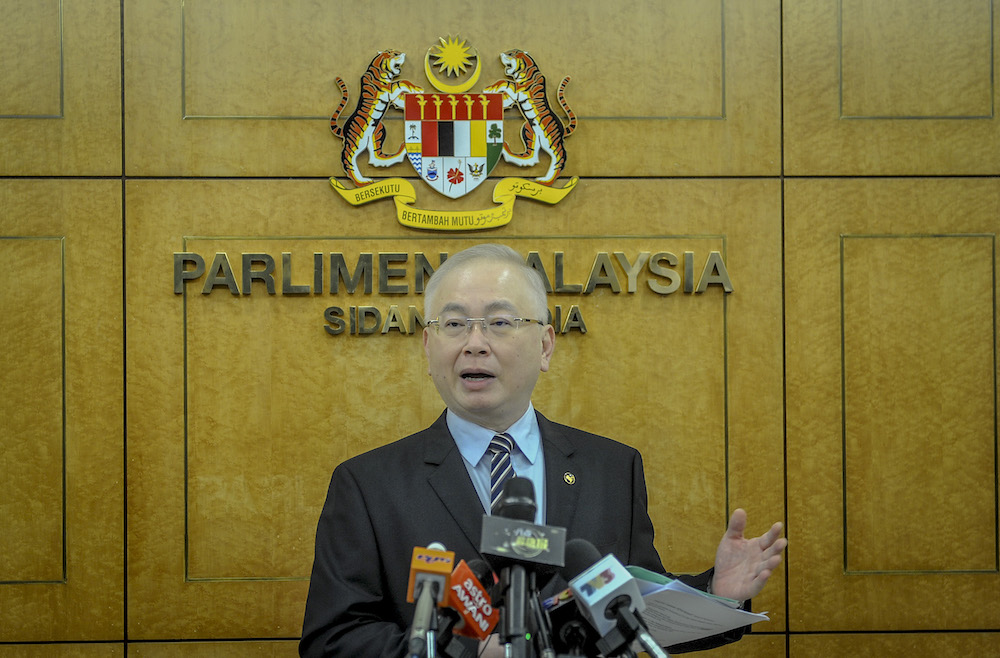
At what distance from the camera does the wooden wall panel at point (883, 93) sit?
136 inches

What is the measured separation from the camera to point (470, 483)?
2100 mm

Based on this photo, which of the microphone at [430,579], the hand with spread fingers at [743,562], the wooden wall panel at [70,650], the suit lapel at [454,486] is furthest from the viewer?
the wooden wall panel at [70,650]

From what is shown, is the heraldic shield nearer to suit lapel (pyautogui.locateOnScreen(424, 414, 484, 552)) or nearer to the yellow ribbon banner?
the yellow ribbon banner

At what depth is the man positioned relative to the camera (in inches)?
77.6

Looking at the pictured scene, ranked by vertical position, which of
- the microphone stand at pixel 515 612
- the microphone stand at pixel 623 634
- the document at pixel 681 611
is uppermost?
the microphone stand at pixel 515 612

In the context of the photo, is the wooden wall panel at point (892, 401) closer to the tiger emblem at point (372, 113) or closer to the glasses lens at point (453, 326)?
the tiger emblem at point (372, 113)

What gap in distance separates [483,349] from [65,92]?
7.41 ft

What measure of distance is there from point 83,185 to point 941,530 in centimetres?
355

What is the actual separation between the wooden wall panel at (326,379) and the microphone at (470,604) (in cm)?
210

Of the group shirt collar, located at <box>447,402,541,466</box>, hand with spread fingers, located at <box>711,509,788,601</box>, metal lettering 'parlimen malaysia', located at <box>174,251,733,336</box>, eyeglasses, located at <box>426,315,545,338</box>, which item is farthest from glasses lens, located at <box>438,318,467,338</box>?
metal lettering 'parlimen malaysia', located at <box>174,251,733,336</box>

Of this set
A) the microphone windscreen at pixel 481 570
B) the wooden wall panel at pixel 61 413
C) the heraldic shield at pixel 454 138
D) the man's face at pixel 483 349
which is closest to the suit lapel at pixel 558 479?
the man's face at pixel 483 349

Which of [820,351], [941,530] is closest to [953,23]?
[820,351]

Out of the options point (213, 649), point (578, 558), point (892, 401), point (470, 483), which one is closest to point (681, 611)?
point (578, 558)

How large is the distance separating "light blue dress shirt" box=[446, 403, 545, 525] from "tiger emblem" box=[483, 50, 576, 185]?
4.83 ft
